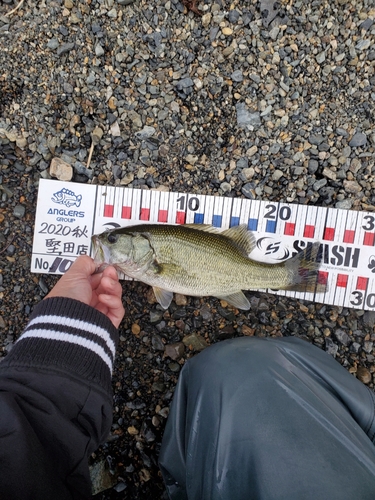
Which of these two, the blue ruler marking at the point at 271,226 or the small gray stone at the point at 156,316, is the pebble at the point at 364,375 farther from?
the small gray stone at the point at 156,316

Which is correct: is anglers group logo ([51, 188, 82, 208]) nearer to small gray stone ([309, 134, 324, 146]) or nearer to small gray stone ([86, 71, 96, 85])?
small gray stone ([86, 71, 96, 85])

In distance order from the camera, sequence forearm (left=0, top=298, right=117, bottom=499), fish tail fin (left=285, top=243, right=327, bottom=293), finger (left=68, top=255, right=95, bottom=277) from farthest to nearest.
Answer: fish tail fin (left=285, top=243, right=327, bottom=293), finger (left=68, top=255, right=95, bottom=277), forearm (left=0, top=298, right=117, bottom=499)

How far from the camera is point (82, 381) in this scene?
2176 mm

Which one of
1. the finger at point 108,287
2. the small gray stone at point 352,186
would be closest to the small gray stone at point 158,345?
the finger at point 108,287

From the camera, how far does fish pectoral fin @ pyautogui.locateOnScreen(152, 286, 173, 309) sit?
10.5ft

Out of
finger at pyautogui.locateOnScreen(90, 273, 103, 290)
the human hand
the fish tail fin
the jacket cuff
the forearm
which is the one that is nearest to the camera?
the forearm

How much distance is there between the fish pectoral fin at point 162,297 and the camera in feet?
10.5

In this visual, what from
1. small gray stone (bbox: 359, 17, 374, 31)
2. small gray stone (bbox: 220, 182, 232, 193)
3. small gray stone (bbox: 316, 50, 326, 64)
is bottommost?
small gray stone (bbox: 220, 182, 232, 193)

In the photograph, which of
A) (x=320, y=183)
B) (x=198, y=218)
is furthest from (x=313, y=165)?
(x=198, y=218)

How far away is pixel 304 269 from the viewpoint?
3.15m

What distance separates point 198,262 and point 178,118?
4.38 feet

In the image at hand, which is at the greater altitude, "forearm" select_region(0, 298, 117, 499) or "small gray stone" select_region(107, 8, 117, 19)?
"small gray stone" select_region(107, 8, 117, 19)

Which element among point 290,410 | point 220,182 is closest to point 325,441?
point 290,410

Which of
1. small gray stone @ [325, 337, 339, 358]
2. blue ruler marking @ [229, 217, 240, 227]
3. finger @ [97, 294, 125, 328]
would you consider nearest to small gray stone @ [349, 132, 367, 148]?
blue ruler marking @ [229, 217, 240, 227]
